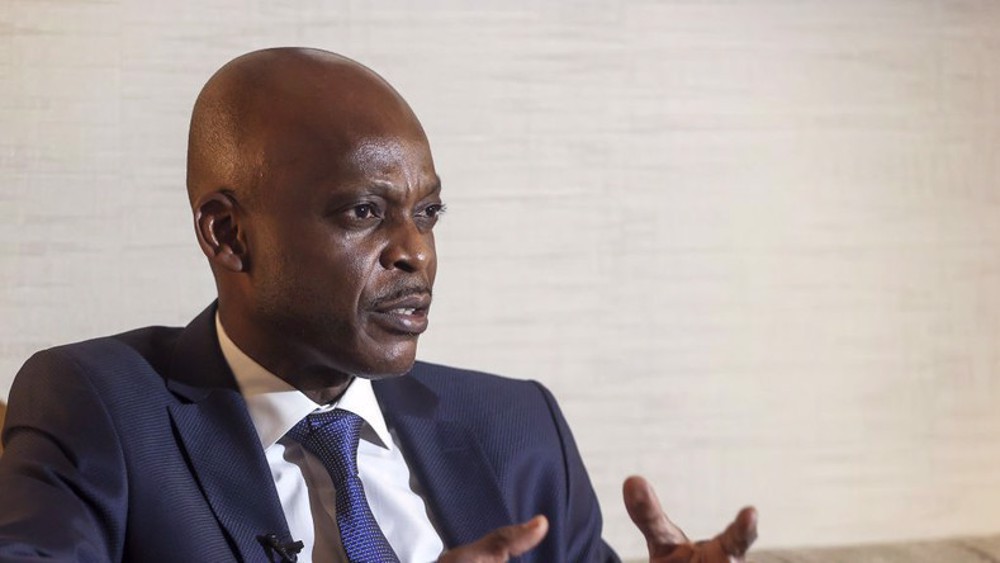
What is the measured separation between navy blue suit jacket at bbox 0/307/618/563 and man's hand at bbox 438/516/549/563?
0.75ft

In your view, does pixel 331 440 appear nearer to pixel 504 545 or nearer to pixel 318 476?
pixel 318 476

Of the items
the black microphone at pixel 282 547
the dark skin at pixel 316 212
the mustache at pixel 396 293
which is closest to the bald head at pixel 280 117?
the dark skin at pixel 316 212

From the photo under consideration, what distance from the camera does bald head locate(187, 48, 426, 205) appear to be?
1494mm

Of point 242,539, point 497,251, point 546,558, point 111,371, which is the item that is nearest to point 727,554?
point 546,558

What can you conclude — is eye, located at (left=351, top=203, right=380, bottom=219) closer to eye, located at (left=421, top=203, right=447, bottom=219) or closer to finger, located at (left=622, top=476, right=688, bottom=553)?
eye, located at (left=421, top=203, right=447, bottom=219)

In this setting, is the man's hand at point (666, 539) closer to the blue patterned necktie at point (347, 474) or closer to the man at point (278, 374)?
the man at point (278, 374)

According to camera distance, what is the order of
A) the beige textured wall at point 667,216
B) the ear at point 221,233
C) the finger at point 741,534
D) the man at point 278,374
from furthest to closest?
the beige textured wall at point 667,216, the ear at point 221,233, the man at point 278,374, the finger at point 741,534

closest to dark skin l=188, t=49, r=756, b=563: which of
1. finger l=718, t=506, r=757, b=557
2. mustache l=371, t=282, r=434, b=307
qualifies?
mustache l=371, t=282, r=434, b=307

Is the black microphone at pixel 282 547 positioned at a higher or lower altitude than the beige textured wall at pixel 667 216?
lower

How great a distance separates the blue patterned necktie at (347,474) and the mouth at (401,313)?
0.13 m

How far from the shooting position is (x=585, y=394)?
81.7 inches

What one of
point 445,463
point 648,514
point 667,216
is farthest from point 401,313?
point 667,216

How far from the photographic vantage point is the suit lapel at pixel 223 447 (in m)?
1.46

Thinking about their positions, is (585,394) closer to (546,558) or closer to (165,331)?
(546,558)
